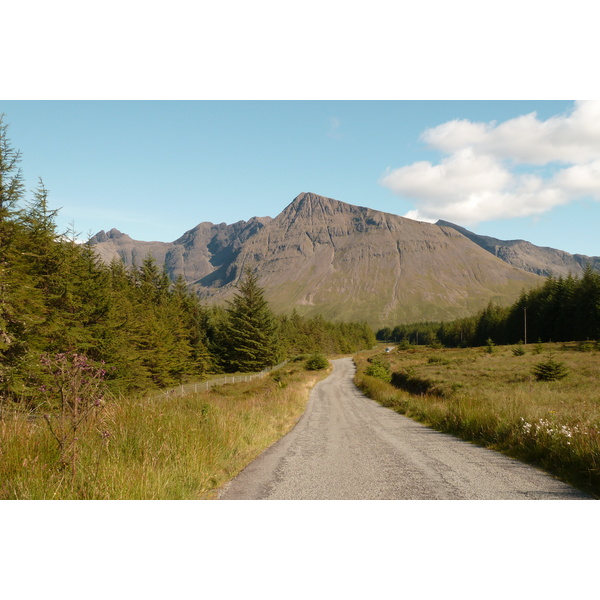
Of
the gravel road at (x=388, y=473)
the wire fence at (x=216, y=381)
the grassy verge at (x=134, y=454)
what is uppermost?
the grassy verge at (x=134, y=454)

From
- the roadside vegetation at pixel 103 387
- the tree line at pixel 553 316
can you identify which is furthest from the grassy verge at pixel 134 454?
the tree line at pixel 553 316

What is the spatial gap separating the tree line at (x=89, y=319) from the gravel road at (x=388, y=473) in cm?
369

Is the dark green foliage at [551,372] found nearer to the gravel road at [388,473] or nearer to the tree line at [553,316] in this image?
the gravel road at [388,473]

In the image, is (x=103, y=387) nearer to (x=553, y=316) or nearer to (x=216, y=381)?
(x=216, y=381)

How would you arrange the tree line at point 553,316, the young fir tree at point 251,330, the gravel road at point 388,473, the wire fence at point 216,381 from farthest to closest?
1. the tree line at point 553,316
2. the young fir tree at point 251,330
3. the wire fence at point 216,381
4. the gravel road at point 388,473

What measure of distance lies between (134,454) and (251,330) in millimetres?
48775

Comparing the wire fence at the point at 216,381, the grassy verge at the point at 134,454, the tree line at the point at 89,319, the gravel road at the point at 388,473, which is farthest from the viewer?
the wire fence at the point at 216,381

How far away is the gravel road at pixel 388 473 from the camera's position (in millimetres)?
5660

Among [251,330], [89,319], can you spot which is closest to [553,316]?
[251,330]

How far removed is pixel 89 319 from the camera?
89.9 feet

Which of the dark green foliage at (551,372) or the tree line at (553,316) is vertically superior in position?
the tree line at (553,316)

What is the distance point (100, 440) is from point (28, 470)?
141 cm

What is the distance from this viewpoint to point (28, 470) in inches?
192

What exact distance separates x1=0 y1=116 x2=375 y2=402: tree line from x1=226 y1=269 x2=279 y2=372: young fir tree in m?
0.14
